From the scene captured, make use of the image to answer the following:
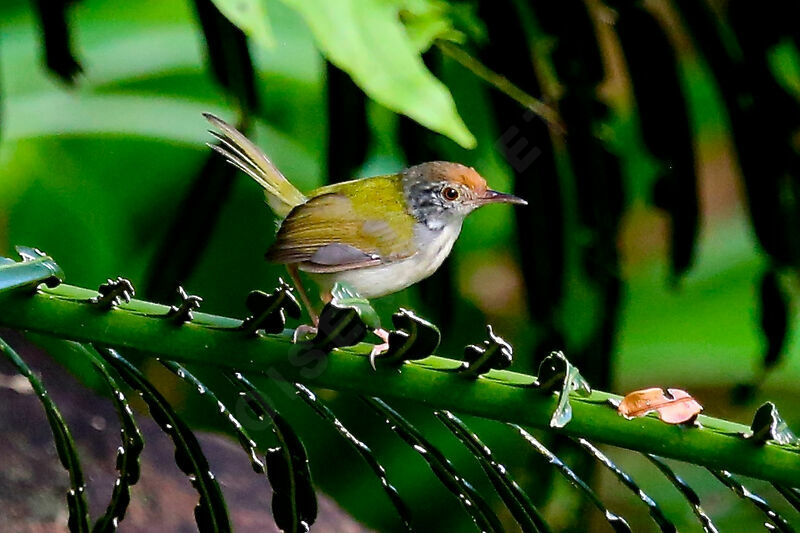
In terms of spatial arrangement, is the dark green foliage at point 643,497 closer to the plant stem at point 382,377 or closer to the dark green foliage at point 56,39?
the plant stem at point 382,377

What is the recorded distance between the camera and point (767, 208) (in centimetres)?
109

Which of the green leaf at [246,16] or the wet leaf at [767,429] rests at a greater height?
the green leaf at [246,16]

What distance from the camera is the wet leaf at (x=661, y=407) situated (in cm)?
48

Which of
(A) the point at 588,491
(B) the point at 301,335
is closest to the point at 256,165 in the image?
(B) the point at 301,335

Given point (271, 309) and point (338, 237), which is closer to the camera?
point (271, 309)

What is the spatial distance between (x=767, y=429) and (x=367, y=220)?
47cm

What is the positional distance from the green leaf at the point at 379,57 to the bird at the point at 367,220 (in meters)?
0.07

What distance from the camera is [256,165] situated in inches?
33.4

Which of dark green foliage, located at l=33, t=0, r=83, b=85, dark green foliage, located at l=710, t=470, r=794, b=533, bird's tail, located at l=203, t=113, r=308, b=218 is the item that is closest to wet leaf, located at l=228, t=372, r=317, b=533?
dark green foliage, located at l=710, t=470, r=794, b=533

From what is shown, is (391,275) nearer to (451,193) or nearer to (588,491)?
(451,193)

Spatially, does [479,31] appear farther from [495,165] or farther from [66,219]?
[66,219]

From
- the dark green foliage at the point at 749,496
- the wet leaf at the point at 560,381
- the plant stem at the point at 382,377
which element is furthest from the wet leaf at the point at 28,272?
the dark green foliage at the point at 749,496

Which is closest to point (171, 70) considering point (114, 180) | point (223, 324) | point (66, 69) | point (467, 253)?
point (114, 180)

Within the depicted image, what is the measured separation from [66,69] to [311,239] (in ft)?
0.94
